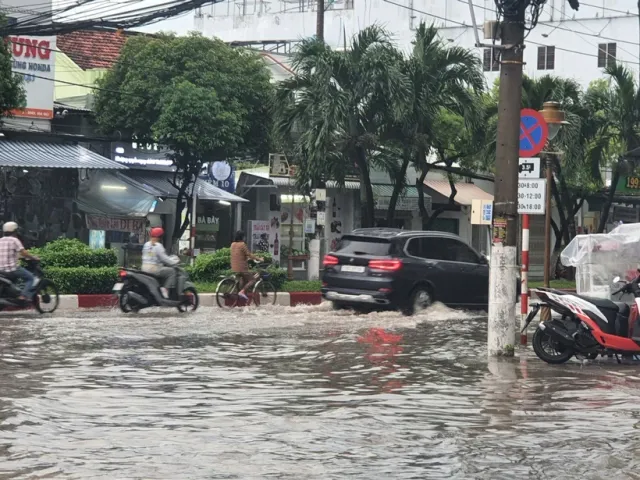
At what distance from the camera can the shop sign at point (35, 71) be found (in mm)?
32562

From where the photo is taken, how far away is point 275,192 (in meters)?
39.3

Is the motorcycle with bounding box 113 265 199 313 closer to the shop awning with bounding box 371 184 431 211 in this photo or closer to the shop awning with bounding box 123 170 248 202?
the shop awning with bounding box 123 170 248 202

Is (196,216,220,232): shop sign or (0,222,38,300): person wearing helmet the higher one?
(196,216,220,232): shop sign

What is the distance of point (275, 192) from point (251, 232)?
3233 millimetres

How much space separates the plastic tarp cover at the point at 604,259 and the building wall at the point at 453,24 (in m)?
44.2

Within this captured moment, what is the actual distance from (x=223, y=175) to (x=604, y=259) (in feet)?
72.9

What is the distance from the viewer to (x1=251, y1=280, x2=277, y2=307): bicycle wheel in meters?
22.4

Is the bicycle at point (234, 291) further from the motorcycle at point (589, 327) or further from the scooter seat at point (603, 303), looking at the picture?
the scooter seat at point (603, 303)

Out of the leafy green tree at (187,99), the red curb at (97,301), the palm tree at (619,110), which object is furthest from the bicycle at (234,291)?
the palm tree at (619,110)

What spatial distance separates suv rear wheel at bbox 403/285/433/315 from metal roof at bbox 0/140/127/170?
36.8 ft

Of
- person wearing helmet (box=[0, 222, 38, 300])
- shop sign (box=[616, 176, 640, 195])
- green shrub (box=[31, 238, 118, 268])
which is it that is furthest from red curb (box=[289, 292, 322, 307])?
shop sign (box=[616, 176, 640, 195])

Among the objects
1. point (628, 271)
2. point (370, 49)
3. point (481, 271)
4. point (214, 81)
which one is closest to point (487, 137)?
point (370, 49)

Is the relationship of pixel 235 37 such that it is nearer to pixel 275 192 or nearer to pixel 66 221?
pixel 275 192

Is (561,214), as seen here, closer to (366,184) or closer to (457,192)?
(457,192)
